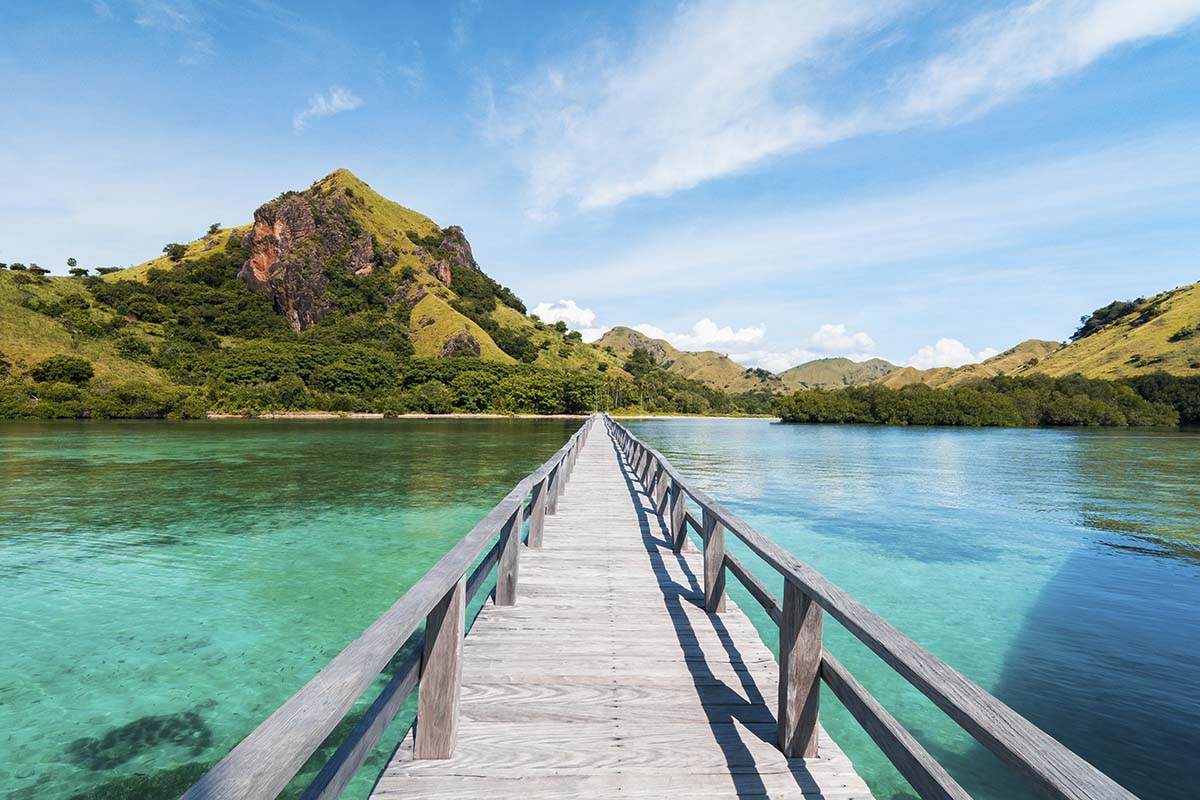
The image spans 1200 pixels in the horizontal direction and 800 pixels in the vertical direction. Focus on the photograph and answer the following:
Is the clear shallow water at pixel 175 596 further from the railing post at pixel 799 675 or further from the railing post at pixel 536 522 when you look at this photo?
the railing post at pixel 799 675

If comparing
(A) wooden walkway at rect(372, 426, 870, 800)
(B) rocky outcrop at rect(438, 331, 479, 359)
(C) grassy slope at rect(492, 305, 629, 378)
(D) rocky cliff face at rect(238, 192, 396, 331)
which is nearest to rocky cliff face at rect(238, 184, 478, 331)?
(D) rocky cliff face at rect(238, 192, 396, 331)

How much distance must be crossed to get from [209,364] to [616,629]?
10505 centimetres

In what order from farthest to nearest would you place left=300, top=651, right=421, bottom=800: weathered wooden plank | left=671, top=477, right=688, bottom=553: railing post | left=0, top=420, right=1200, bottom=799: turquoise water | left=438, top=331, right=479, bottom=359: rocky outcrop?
left=438, top=331, right=479, bottom=359: rocky outcrop, left=671, top=477, right=688, bottom=553: railing post, left=0, top=420, right=1200, bottom=799: turquoise water, left=300, top=651, right=421, bottom=800: weathered wooden plank

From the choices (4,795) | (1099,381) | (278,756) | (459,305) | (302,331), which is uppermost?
(459,305)

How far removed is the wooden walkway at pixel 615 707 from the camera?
2.87 meters

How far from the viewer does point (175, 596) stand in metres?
9.20

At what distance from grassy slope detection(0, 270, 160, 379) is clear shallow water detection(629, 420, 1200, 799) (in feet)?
289

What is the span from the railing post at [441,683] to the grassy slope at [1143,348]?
445ft

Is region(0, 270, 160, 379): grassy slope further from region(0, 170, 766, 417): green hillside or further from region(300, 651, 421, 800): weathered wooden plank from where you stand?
region(300, 651, 421, 800): weathered wooden plank

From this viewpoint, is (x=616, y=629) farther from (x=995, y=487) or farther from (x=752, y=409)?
(x=752, y=409)

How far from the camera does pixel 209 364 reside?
8906 cm

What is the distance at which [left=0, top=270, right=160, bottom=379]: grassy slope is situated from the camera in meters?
69.8

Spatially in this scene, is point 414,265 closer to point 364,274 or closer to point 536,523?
point 364,274

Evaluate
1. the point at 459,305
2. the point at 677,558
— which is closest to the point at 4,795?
the point at 677,558
